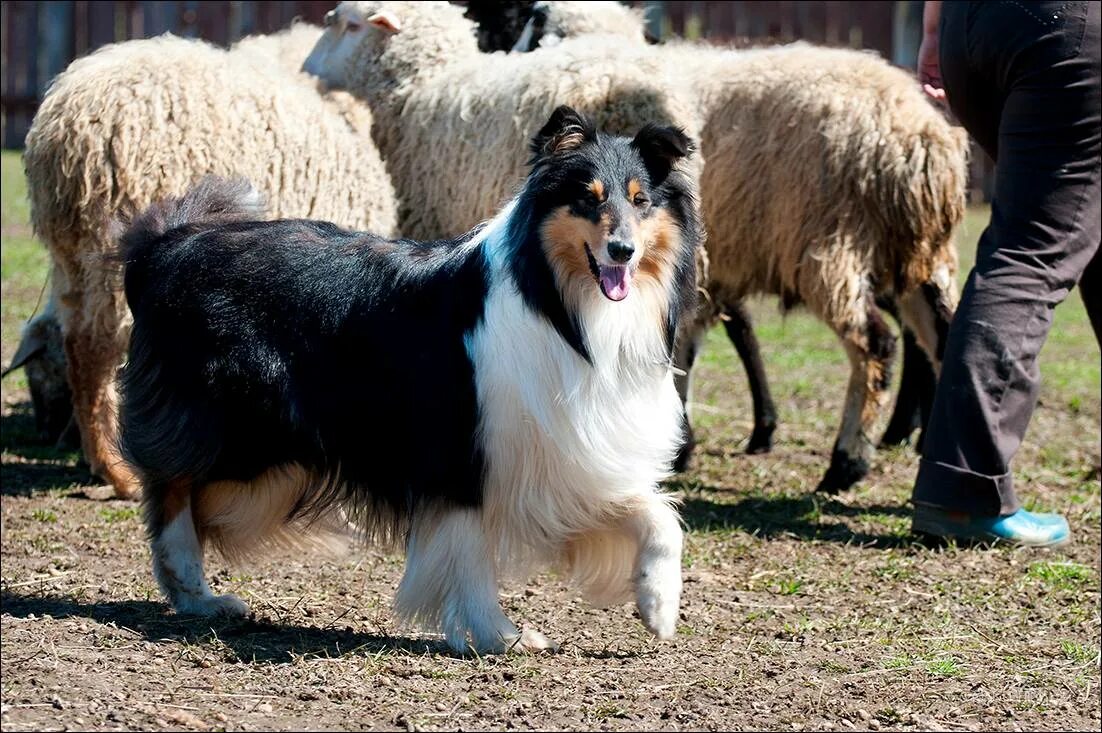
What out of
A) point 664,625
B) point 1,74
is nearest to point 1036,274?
point 664,625

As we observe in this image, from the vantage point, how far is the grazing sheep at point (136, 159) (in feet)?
19.1

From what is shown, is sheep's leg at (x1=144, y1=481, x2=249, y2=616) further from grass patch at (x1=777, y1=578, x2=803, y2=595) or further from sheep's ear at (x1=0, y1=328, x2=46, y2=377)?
sheep's ear at (x1=0, y1=328, x2=46, y2=377)

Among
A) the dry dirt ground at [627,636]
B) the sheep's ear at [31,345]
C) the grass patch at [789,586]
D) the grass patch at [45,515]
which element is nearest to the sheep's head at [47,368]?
the sheep's ear at [31,345]

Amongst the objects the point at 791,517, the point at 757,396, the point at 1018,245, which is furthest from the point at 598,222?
the point at 757,396

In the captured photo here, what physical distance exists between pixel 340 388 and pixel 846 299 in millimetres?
3018

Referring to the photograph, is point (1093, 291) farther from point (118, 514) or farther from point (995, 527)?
point (118, 514)

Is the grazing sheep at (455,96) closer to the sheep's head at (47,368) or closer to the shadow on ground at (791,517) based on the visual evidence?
the shadow on ground at (791,517)

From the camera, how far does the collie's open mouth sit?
3938mm

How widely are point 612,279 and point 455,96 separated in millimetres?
3235

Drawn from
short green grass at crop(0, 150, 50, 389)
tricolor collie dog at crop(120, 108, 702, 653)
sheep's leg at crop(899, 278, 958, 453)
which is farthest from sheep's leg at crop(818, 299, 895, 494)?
short green grass at crop(0, 150, 50, 389)

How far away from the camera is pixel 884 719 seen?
A: 12.2ft

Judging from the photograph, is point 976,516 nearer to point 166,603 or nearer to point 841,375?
point 166,603

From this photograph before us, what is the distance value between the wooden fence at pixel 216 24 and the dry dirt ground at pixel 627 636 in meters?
11.5

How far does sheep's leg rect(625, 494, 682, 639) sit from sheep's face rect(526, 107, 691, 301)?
26.0 inches
